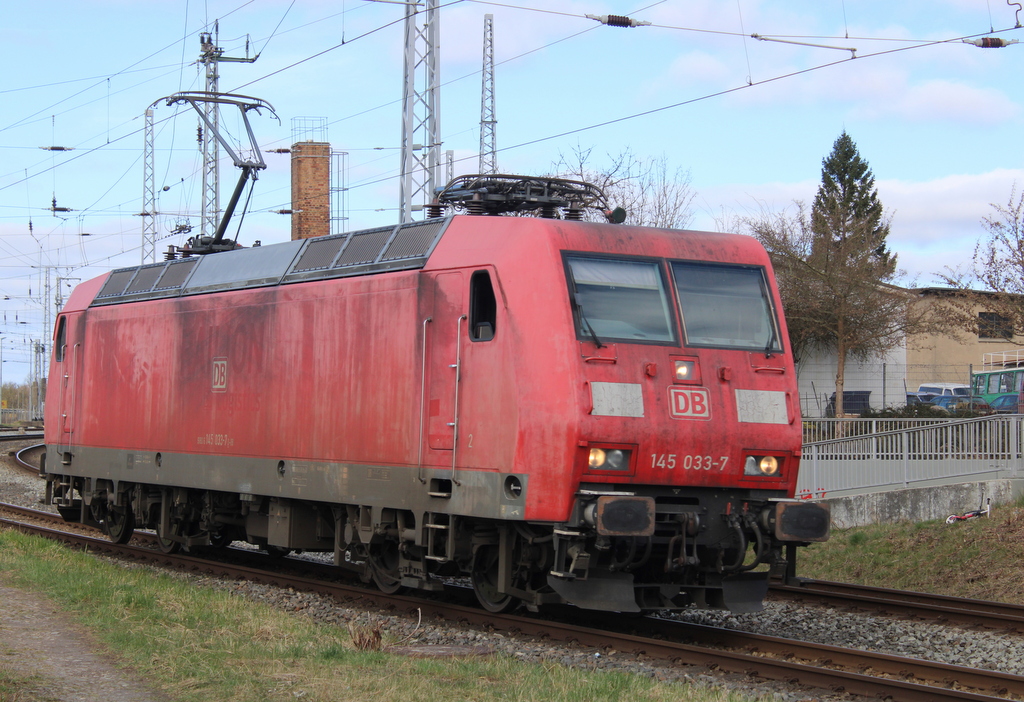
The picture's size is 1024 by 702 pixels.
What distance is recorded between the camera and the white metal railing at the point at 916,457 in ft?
56.5

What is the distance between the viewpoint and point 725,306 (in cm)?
1005

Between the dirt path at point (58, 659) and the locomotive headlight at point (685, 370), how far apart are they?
15.5ft

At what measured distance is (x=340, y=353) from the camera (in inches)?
456

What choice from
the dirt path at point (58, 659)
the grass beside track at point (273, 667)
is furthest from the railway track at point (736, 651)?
the dirt path at point (58, 659)

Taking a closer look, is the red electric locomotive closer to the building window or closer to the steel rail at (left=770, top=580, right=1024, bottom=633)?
the steel rail at (left=770, top=580, right=1024, bottom=633)

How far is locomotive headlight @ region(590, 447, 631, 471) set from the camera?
906 cm

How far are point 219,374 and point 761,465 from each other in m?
6.85

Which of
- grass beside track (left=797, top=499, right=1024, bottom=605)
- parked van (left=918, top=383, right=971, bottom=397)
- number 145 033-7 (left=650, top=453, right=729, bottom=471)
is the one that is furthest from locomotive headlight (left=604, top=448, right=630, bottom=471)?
parked van (left=918, top=383, right=971, bottom=397)

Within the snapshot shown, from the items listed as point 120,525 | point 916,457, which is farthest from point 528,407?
point 916,457

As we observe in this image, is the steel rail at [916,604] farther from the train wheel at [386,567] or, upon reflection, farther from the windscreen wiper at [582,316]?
the train wheel at [386,567]

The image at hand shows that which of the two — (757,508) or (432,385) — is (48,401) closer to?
(432,385)

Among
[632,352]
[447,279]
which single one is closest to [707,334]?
[632,352]

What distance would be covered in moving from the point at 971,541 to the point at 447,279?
8.70 metres

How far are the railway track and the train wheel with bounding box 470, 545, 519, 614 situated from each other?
129mm
